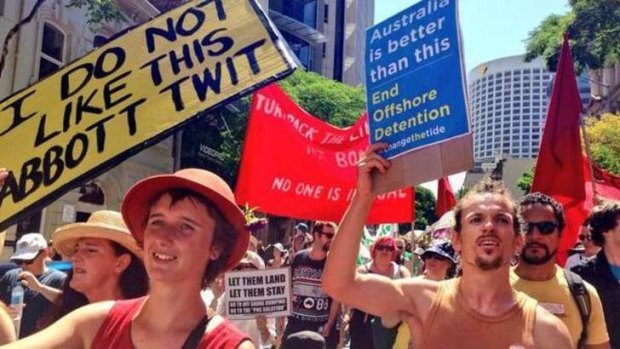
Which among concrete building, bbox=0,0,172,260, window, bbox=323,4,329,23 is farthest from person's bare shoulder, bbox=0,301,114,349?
window, bbox=323,4,329,23

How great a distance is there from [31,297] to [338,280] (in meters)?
3.34

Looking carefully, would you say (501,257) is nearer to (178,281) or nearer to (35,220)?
(178,281)

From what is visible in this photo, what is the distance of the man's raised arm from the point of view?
2762mm

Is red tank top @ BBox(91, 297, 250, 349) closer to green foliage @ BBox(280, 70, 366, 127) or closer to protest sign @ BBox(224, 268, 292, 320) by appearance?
protest sign @ BBox(224, 268, 292, 320)

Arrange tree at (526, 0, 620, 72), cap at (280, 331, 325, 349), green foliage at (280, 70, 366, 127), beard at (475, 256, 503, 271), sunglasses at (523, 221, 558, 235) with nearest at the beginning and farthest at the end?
beard at (475, 256, 503, 271) → cap at (280, 331, 325, 349) → sunglasses at (523, 221, 558, 235) → tree at (526, 0, 620, 72) → green foliage at (280, 70, 366, 127)

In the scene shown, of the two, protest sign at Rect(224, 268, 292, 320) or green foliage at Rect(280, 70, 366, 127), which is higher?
green foliage at Rect(280, 70, 366, 127)

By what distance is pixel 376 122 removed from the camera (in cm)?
323

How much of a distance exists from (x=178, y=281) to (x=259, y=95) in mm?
5357

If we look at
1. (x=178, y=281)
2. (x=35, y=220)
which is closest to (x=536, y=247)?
(x=178, y=281)

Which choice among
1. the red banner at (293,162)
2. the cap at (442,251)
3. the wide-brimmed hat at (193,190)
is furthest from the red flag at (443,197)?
the wide-brimmed hat at (193,190)

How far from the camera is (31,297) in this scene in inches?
208

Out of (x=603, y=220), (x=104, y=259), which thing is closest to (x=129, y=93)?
(x=104, y=259)

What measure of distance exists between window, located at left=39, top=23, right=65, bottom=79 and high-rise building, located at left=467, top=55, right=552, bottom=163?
4342 inches

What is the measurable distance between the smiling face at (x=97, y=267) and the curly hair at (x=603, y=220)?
102 inches
